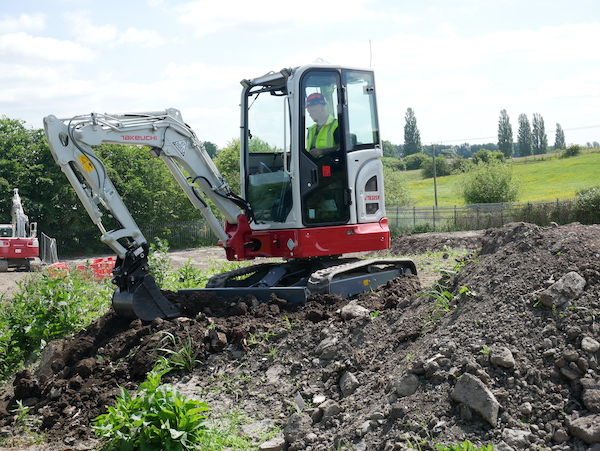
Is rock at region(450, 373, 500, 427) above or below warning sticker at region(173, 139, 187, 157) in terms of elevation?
below

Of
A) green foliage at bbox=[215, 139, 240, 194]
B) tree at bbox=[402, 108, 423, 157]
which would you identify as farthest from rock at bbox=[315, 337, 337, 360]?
tree at bbox=[402, 108, 423, 157]

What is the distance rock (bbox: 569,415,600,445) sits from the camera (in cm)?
348

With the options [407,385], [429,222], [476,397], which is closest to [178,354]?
[407,385]

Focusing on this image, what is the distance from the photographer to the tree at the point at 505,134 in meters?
112

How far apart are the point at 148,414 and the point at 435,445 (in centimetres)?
213

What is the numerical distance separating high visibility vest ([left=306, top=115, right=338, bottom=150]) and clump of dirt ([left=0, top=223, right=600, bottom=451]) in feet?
6.48

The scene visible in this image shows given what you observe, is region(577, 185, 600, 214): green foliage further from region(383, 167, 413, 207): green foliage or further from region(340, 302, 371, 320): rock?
region(340, 302, 371, 320): rock

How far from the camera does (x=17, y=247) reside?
20.6 metres

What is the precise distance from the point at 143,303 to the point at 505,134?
114 m

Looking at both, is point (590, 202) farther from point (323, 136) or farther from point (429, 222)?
point (323, 136)

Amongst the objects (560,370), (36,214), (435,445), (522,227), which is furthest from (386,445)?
(36,214)

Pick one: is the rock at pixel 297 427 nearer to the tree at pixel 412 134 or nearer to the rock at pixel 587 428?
the rock at pixel 587 428

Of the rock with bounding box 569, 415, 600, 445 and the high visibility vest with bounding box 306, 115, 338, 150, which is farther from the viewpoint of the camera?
the high visibility vest with bounding box 306, 115, 338, 150

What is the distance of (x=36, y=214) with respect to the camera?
26500 millimetres
